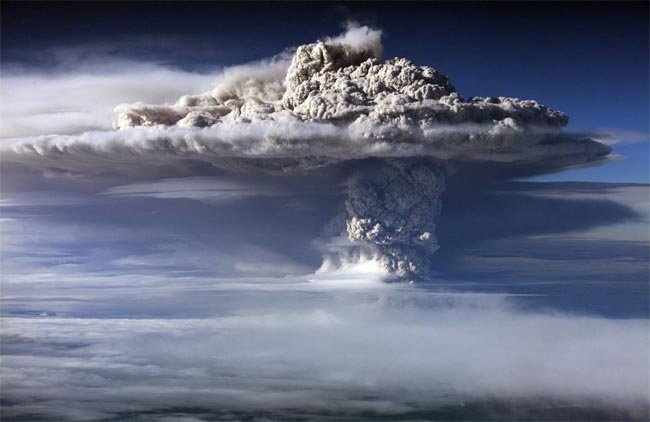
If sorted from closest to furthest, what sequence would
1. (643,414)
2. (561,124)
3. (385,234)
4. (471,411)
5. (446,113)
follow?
1. (446,113)
2. (561,124)
3. (385,234)
4. (643,414)
5. (471,411)

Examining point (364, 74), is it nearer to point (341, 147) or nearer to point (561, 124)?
point (341, 147)

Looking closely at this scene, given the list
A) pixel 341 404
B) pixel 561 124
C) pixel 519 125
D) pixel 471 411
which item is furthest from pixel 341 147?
pixel 471 411

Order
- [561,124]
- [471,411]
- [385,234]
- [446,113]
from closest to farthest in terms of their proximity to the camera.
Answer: [446,113]
[561,124]
[385,234]
[471,411]

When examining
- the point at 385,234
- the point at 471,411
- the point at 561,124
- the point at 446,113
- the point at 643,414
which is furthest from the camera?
the point at 471,411

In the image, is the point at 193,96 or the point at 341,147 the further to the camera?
the point at 193,96

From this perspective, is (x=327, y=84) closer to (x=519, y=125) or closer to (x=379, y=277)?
(x=519, y=125)

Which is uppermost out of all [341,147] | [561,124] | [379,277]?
[561,124]

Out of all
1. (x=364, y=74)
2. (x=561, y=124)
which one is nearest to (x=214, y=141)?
(x=364, y=74)

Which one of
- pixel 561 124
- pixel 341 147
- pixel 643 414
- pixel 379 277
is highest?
pixel 561 124

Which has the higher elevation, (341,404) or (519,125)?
(519,125)
